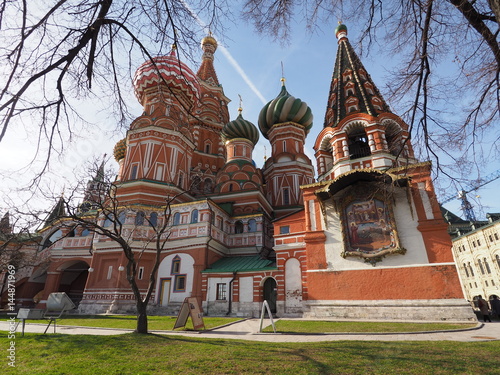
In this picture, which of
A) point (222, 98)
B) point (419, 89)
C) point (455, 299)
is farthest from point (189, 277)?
point (222, 98)

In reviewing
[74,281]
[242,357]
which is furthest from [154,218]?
[242,357]

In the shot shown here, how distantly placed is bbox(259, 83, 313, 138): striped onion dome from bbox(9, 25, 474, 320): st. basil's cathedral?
0.78ft

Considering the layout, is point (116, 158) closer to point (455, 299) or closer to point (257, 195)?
point (257, 195)

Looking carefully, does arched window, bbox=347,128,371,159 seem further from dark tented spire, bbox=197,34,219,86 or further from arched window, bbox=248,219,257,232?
dark tented spire, bbox=197,34,219,86

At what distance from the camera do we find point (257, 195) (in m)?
25.2

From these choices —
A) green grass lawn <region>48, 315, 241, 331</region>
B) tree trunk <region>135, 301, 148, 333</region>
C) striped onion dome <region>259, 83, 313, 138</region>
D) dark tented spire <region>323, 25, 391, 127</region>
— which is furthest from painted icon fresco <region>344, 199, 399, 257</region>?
striped onion dome <region>259, 83, 313, 138</region>

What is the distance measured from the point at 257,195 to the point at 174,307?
433 inches

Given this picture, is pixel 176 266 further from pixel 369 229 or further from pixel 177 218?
pixel 369 229

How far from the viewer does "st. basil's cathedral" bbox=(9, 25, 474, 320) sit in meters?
14.4

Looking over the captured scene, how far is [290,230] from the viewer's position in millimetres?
18531

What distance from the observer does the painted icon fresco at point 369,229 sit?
49.7 ft

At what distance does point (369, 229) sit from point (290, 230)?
15.9ft

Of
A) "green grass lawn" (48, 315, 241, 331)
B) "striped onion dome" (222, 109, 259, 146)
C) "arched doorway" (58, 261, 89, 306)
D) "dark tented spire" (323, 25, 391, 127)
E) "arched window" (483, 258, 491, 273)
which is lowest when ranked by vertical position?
"green grass lawn" (48, 315, 241, 331)

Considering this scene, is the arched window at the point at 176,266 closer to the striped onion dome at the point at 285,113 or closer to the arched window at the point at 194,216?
the arched window at the point at 194,216
